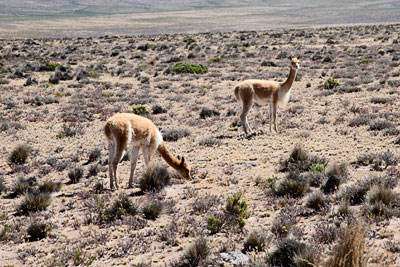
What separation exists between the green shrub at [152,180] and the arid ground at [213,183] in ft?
0.61


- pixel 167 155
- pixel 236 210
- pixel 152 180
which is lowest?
pixel 152 180

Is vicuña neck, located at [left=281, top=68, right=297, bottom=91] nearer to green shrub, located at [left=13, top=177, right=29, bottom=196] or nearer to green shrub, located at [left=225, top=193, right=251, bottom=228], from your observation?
green shrub, located at [left=225, top=193, right=251, bottom=228]

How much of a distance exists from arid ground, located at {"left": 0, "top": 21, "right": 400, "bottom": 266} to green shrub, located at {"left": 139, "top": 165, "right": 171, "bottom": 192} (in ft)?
0.61

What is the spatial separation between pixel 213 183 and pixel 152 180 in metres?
1.23

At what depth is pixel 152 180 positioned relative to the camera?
23.4ft

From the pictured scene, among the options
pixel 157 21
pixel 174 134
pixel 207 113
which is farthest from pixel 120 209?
pixel 157 21

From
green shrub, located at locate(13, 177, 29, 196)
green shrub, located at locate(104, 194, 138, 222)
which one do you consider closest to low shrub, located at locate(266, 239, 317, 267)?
green shrub, located at locate(104, 194, 138, 222)

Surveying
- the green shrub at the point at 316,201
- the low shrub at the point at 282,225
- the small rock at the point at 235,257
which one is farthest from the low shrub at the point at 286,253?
the green shrub at the point at 316,201

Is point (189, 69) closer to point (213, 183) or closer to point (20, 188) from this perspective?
point (213, 183)

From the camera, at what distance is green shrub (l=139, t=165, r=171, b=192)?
7.05 metres

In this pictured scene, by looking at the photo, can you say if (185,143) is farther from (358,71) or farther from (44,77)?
(44,77)

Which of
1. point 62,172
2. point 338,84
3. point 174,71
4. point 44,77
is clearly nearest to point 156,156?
point 62,172

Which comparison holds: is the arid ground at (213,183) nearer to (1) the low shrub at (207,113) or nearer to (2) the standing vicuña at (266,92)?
(1) the low shrub at (207,113)

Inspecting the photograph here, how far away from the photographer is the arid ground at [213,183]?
4781mm
